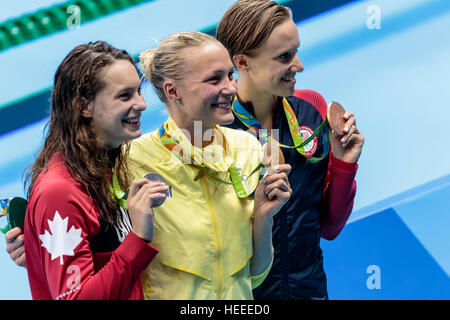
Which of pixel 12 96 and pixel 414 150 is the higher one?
pixel 12 96

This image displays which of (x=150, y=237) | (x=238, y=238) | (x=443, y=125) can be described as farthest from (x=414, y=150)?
(x=150, y=237)

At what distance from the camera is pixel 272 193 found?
1.97 metres

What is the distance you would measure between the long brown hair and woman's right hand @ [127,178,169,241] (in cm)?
10

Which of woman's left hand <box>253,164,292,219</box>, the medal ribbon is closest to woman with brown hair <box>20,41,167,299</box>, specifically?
woman's left hand <box>253,164,292,219</box>

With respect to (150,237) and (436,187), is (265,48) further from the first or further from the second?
(436,187)

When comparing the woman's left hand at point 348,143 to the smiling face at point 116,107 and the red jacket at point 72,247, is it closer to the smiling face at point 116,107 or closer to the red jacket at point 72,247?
the smiling face at point 116,107

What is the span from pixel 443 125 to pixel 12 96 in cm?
259

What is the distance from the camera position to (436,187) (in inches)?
158

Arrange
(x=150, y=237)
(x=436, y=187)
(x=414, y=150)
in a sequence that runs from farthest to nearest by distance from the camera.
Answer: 1. (x=414, y=150)
2. (x=436, y=187)
3. (x=150, y=237)

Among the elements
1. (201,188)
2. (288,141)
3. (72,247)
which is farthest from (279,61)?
(72,247)

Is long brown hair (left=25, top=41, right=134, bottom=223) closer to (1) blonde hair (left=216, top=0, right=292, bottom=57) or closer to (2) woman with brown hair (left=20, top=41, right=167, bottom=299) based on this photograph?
(2) woman with brown hair (left=20, top=41, right=167, bottom=299)

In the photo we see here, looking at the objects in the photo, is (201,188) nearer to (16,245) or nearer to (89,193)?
(89,193)

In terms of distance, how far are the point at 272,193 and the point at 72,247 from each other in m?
0.55


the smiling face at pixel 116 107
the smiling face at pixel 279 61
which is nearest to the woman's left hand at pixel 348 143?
the smiling face at pixel 279 61
